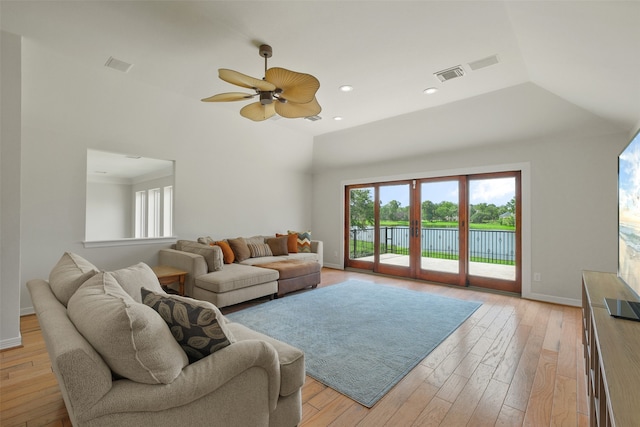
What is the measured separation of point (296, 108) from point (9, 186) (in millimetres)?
2696

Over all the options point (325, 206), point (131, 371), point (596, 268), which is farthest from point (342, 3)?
point (325, 206)

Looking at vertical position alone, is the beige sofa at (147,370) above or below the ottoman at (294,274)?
above

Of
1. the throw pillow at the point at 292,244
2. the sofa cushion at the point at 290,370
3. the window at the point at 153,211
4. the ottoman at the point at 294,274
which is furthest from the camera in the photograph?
the window at the point at 153,211

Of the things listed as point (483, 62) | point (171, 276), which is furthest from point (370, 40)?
point (171, 276)

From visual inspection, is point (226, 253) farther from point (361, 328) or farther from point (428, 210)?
point (428, 210)

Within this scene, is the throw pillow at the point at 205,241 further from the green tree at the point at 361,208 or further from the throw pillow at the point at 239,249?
the green tree at the point at 361,208

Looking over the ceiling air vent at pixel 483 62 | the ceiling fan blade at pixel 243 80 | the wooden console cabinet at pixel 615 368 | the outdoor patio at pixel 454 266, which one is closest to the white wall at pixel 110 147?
the ceiling fan blade at pixel 243 80

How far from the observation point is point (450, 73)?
3242mm

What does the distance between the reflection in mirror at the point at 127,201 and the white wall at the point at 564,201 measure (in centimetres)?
589

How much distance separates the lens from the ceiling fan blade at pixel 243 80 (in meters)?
2.22

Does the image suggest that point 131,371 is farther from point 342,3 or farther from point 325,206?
point 325,206

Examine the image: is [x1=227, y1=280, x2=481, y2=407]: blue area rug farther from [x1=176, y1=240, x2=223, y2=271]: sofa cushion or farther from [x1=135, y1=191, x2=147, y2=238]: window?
[x1=135, y1=191, x2=147, y2=238]: window

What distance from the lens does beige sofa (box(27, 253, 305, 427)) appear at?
97 centimetres

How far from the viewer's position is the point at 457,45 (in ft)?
8.89
